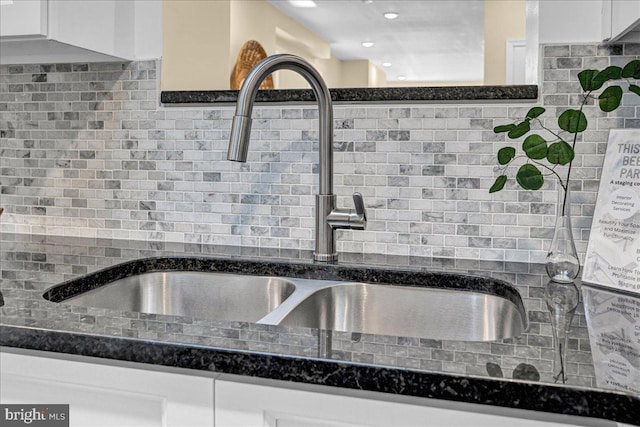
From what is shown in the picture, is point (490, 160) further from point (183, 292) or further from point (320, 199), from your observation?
point (183, 292)

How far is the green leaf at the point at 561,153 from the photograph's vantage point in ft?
3.72

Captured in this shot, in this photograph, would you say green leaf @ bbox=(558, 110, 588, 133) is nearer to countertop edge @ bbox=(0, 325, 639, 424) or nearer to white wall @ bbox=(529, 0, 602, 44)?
white wall @ bbox=(529, 0, 602, 44)

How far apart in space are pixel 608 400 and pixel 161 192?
1213 millimetres

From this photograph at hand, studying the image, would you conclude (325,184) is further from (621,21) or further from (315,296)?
(621,21)

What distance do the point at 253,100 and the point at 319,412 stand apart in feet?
2.04

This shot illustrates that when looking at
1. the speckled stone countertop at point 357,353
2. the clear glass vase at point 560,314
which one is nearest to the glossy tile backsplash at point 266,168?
the clear glass vase at point 560,314

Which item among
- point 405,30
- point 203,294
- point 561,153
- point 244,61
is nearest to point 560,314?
point 561,153

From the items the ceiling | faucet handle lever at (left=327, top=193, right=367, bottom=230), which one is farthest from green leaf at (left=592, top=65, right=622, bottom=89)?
the ceiling

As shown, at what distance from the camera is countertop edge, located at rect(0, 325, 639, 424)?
63 cm

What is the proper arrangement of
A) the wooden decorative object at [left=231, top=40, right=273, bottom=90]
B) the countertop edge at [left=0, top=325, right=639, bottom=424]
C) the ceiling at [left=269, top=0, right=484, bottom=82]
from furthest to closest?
the ceiling at [left=269, top=0, right=484, bottom=82], the wooden decorative object at [left=231, top=40, right=273, bottom=90], the countertop edge at [left=0, top=325, right=639, bottom=424]

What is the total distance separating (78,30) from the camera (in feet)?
4.50

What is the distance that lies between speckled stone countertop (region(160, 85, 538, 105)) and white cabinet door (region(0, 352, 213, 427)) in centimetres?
84

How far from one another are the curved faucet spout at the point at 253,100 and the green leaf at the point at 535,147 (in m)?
0.40

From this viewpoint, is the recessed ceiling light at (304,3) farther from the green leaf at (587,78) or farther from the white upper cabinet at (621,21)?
the green leaf at (587,78)
